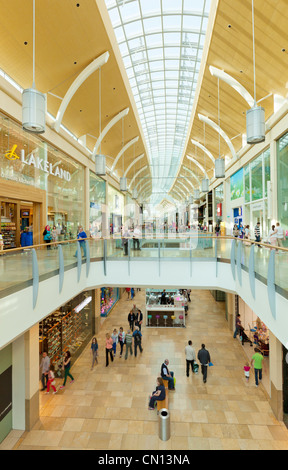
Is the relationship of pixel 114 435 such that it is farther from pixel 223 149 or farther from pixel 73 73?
pixel 223 149

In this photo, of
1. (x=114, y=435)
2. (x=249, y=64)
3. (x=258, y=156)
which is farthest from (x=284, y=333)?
(x=258, y=156)

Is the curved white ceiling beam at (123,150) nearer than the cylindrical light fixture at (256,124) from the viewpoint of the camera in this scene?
No

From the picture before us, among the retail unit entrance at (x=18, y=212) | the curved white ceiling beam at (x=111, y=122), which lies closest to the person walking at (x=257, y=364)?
the retail unit entrance at (x=18, y=212)

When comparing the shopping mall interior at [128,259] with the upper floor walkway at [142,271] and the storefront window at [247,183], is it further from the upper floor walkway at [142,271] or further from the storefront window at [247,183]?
the storefront window at [247,183]

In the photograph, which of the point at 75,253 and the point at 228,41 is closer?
the point at 75,253

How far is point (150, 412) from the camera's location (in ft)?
27.1

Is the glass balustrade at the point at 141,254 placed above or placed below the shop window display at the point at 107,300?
above

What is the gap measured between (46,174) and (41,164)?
2.00 feet

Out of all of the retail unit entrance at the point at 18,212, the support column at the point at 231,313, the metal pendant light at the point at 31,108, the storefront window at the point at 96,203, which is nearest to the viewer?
the metal pendant light at the point at 31,108

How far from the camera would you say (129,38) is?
14930 millimetres

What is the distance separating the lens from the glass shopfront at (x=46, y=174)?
30.1ft

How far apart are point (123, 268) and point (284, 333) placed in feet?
21.3

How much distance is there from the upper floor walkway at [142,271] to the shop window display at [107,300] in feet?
24.3

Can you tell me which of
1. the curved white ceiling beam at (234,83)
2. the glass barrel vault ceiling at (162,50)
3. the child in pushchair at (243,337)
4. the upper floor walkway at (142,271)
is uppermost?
the glass barrel vault ceiling at (162,50)
